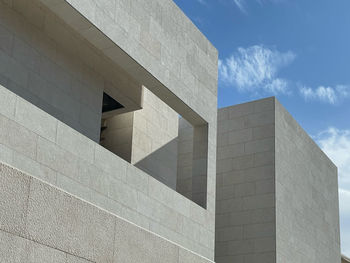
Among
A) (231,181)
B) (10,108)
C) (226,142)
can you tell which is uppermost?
(226,142)

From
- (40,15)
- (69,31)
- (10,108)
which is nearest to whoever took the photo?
(10,108)

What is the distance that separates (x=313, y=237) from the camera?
91.3 ft

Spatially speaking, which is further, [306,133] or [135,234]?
[306,133]

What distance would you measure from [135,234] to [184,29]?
466 inches

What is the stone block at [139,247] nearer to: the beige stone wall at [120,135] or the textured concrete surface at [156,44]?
the textured concrete surface at [156,44]

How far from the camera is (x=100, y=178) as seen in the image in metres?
Answer: 14.7

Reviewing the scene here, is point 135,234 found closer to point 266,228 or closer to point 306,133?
point 266,228

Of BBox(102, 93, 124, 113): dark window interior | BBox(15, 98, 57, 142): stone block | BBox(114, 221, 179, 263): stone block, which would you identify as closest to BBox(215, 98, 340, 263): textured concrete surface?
BBox(102, 93, 124, 113): dark window interior

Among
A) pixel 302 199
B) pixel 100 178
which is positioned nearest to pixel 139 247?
pixel 100 178

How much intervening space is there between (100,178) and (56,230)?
7440mm

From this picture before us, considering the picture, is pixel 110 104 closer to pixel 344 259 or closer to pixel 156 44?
pixel 156 44

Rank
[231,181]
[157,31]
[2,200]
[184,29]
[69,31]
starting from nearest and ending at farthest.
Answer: [2,200]
[69,31]
[157,31]
[184,29]
[231,181]

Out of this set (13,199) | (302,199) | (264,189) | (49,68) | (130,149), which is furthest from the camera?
(302,199)

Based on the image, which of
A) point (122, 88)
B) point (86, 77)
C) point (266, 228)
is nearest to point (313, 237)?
point (266, 228)
